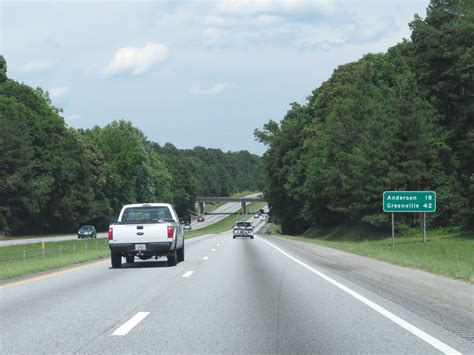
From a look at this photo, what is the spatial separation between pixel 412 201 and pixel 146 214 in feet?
61.4

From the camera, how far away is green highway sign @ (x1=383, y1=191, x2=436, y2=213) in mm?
36938

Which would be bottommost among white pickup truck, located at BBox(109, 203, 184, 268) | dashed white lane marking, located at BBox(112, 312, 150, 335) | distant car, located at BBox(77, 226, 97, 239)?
distant car, located at BBox(77, 226, 97, 239)

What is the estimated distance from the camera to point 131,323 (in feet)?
32.8

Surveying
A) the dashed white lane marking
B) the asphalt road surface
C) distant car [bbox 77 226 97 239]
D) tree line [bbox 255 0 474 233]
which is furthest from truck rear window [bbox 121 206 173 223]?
distant car [bbox 77 226 97 239]

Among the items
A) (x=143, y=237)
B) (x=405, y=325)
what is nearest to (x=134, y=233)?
(x=143, y=237)

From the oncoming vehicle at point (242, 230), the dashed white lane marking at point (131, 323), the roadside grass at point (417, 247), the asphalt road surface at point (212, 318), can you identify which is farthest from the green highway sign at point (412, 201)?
the oncoming vehicle at point (242, 230)

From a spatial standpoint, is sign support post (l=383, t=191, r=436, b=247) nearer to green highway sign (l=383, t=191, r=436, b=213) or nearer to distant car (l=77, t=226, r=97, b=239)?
green highway sign (l=383, t=191, r=436, b=213)

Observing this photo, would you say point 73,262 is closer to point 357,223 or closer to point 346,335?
point 346,335

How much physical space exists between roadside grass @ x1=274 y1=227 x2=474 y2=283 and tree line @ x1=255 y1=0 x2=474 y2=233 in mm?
1773

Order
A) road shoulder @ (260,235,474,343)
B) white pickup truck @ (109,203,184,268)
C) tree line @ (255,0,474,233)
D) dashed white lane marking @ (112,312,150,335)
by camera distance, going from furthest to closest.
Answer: tree line @ (255,0,474,233)
white pickup truck @ (109,203,184,268)
road shoulder @ (260,235,474,343)
dashed white lane marking @ (112,312,150,335)

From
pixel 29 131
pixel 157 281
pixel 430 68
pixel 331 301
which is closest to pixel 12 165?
pixel 29 131

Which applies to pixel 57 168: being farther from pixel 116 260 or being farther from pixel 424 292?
pixel 424 292

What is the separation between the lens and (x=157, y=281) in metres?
16.8

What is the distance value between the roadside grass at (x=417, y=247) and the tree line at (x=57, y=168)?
3315 centimetres
